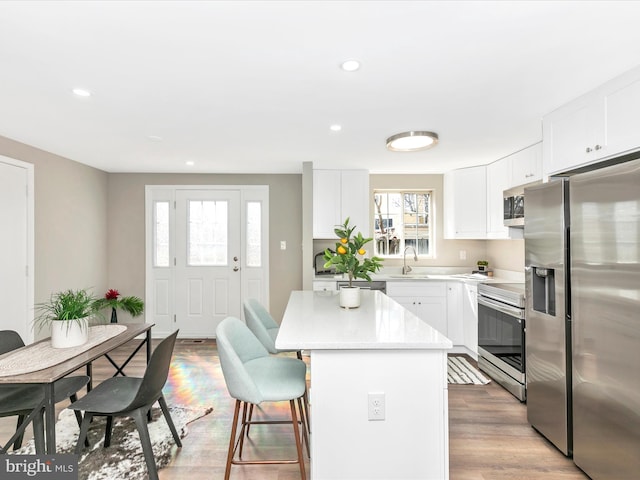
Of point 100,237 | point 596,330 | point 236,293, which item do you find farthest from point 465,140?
point 100,237

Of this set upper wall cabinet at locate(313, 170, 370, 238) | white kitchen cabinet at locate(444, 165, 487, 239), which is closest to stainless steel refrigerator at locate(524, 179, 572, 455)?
white kitchen cabinet at locate(444, 165, 487, 239)

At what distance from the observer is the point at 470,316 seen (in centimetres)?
395

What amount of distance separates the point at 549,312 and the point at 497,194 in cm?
207

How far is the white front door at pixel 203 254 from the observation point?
4.95 m

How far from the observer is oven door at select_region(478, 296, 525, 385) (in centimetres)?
292

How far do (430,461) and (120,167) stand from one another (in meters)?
4.68

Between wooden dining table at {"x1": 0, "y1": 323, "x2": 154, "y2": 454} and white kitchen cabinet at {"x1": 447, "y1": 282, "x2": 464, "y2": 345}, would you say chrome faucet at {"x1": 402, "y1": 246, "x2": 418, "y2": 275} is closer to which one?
white kitchen cabinet at {"x1": 447, "y1": 282, "x2": 464, "y2": 345}

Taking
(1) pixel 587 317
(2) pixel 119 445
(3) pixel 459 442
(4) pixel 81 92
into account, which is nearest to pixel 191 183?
(4) pixel 81 92

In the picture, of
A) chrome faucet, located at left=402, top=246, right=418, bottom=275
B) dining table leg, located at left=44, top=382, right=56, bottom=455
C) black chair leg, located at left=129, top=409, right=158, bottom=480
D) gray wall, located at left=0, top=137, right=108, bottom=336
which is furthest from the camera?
chrome faucet, located at left=402, top=246, right=418, bottom=275

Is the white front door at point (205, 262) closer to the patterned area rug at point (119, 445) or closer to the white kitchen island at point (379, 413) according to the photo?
the patterned area rug at point (119, 445)

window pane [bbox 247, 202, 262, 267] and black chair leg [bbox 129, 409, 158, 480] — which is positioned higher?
window pane [bbox 247, 202, 262, 267]

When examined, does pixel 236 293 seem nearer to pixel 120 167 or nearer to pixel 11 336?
pixel 120 167

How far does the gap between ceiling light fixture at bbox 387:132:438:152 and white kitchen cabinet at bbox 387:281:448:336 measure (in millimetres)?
1806

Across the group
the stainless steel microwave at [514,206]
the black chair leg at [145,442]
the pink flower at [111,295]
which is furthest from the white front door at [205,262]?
the stainless steel microwave at [514,206]
